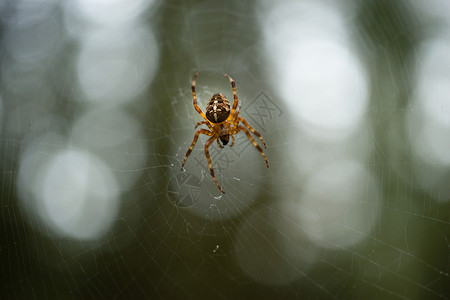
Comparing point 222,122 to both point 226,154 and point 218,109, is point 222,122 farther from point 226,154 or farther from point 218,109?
point 226,154

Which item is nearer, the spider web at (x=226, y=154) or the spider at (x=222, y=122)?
the spider at (x=222, y=122)

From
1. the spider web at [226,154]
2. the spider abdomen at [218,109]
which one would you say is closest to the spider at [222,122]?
the spider abdomen at [218,109]

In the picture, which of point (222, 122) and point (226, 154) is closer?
point (222, 122)

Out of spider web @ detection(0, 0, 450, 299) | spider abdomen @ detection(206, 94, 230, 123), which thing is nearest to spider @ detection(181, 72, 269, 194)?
spider abdomen @ detection(206, 94, 230, 123)

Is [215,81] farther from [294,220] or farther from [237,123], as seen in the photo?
[294,220]

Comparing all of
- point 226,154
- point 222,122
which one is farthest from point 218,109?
point 226,154

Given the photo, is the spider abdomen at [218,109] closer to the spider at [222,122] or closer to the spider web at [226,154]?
the spider at [222,122]

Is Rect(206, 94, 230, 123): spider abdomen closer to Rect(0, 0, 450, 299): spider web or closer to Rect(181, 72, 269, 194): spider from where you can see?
Rect(181, 72, 269, 194): spider
